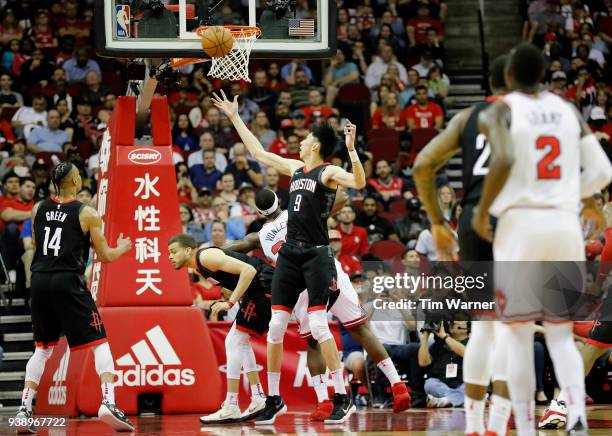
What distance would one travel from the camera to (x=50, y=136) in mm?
16797

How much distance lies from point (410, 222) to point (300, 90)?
4.02m

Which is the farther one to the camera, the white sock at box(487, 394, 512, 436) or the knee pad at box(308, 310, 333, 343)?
the knee pad at box(308, 310, 333, 343)

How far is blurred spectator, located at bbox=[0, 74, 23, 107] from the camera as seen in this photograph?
1759cm

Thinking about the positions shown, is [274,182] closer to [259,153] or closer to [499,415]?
[259,153]

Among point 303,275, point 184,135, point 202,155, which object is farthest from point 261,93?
point 303,275

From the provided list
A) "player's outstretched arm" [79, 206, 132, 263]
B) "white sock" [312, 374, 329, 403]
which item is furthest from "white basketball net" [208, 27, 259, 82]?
"white sock" [312, 374, 329, 403]

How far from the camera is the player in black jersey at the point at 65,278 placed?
9.47 metres

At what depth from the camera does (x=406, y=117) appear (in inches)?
712

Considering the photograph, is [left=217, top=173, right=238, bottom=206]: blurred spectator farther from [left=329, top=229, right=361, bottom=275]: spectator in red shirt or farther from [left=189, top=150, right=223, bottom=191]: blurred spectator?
[left=329, top=229, right=361, bottom=275]: spectator in red shirt

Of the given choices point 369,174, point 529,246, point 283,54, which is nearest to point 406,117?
point 369,174

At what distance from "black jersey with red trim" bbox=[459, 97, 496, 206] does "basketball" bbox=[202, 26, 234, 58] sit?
4057mm

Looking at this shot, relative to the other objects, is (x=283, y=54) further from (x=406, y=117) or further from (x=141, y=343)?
(x=406, y=117)

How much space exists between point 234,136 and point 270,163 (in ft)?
23.3

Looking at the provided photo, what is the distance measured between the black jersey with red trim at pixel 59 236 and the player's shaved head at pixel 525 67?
15.3 feet
